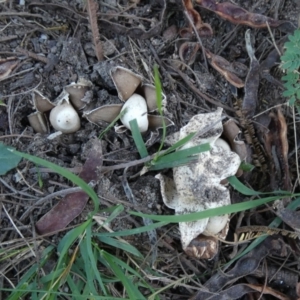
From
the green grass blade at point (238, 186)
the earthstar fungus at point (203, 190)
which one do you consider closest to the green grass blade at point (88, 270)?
the earthstar fungus at point (203, 190)

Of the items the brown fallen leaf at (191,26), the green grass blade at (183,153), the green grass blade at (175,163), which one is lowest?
the green grass blade at (175,163)

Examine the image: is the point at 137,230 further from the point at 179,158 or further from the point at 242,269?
the point at 242,269

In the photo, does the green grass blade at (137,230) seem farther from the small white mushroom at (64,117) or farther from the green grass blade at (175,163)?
Result: the small white mushroom at (64,117)

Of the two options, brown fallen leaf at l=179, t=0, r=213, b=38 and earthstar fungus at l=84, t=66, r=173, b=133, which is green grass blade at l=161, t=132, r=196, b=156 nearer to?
earthstar fungus at l=84, t=66, r=173, b=133

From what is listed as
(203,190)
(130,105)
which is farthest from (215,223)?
(130,105)

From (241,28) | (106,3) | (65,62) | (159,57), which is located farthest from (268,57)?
(65,62)

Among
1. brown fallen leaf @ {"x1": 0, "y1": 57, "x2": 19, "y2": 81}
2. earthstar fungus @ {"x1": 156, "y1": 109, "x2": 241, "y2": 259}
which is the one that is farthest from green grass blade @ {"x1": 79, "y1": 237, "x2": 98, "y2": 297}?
brown fallen leaf @ {"x1": 0, "y1": 57, "x2": 19, "y2": 81}

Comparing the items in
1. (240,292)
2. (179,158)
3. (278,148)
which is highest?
(179,158)
